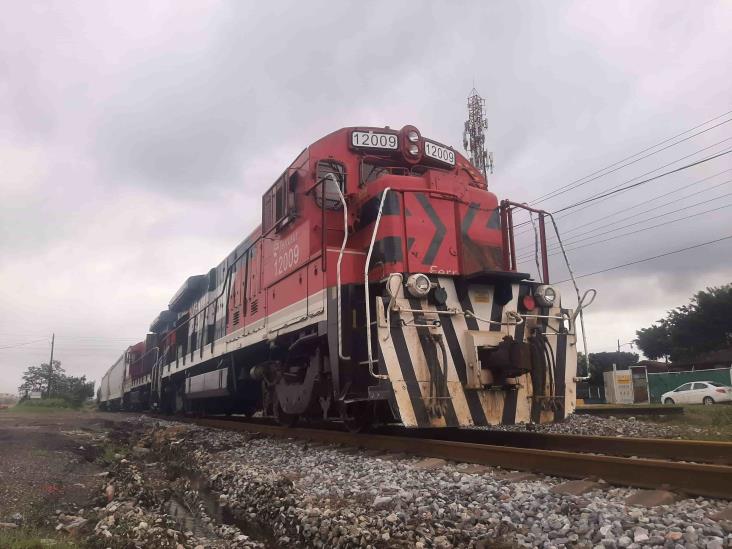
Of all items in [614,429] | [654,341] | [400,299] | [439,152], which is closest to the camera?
[400,299]

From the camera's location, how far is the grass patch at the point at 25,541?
10.5 feet

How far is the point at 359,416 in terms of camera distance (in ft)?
23.5

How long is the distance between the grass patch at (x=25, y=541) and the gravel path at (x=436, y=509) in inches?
54.3

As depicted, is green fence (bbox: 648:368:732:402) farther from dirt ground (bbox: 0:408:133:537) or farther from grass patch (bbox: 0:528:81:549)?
grass patch (bbox: 0:528:81:549)

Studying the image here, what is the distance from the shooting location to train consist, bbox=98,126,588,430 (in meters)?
5.57

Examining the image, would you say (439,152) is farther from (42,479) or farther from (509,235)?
(42,479)

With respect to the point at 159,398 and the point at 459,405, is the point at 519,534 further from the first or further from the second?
the point at 159,398

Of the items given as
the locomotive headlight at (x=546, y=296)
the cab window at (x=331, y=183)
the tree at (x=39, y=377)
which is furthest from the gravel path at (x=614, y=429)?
the tree at (x=39, y=377)

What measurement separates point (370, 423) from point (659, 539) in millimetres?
4859

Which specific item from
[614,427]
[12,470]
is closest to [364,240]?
[12,470]

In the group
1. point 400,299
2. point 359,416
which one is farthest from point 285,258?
point 400,299

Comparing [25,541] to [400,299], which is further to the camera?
[400,299]

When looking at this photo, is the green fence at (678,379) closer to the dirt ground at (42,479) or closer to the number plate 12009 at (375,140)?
the number plate 12009 at (375,140)

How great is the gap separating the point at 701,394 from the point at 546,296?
59.3ft
